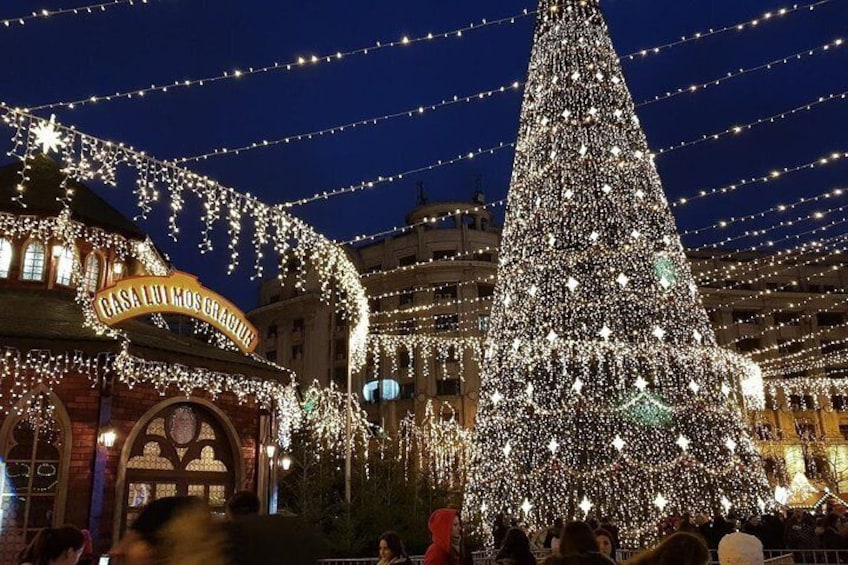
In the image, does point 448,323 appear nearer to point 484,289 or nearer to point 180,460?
point 484,289

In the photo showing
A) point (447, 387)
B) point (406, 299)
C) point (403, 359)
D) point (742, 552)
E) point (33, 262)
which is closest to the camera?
point (742, 552)

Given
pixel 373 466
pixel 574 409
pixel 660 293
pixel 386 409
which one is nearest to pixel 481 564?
pixel 574 409

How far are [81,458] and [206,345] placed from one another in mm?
5637

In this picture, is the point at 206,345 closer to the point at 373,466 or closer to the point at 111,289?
the point at 111,289

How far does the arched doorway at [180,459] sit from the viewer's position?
646 inches

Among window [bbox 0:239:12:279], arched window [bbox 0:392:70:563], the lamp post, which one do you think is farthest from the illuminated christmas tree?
window [bbox 0:239:12:279]

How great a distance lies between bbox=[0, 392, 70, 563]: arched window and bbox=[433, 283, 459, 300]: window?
119 feet

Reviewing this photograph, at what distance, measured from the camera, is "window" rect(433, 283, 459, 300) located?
167 feet

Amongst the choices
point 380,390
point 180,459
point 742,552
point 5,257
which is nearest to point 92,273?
point 5,257

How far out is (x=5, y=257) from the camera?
59.9ft

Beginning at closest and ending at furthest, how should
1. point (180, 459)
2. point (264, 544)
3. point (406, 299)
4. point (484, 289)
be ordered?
point (264, 544)
point (180, 459)
point (484, 289)
point (406, 299)

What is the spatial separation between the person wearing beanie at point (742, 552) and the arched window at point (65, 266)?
61.0 feet

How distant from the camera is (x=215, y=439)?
711 inches

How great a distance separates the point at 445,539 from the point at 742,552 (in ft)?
8.00
